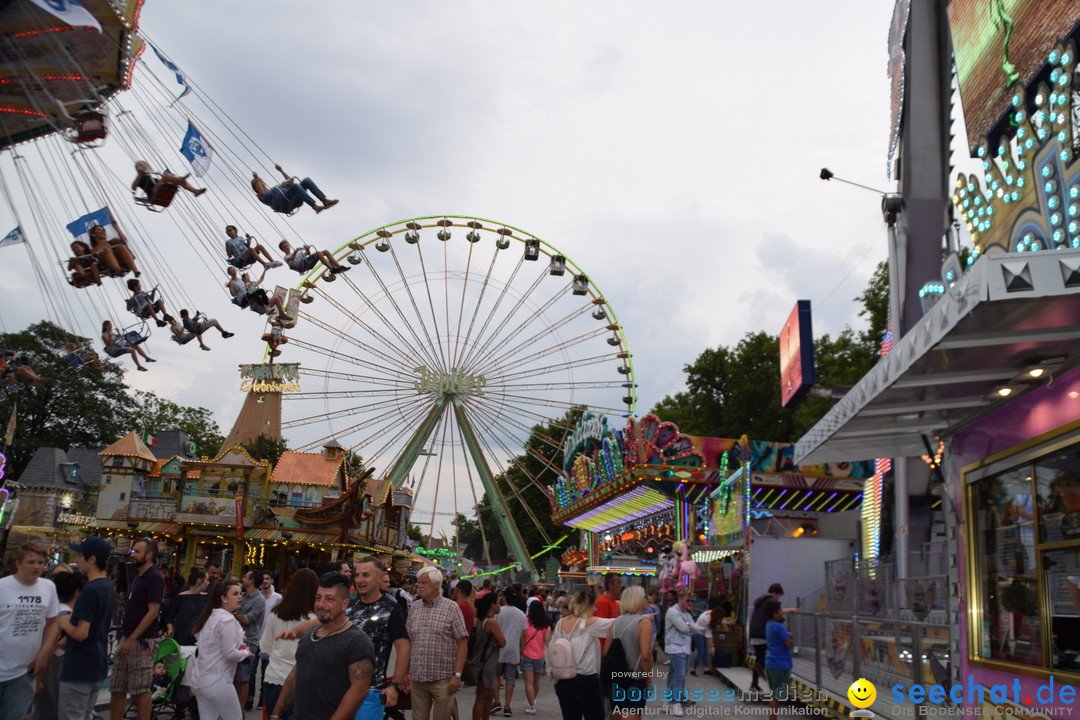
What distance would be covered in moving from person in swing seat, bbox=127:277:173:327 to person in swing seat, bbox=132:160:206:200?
2.37m

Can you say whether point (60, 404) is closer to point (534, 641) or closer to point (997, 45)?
point (534, 641)

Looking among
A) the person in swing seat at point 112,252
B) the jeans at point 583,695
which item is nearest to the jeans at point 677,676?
the jeans at point 583,695

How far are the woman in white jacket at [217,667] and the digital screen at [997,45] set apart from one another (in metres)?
8.86

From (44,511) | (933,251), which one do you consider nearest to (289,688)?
(933,251)

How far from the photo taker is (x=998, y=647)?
6160 millimetres

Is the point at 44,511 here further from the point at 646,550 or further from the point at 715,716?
the point at 715,716

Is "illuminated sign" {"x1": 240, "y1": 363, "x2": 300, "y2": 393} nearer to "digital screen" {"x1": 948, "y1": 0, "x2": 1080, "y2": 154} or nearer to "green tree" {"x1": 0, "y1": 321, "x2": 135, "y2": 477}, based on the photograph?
"green tree" {"x1": 0, "y1": 321, "x2": 135, "y2": 477}

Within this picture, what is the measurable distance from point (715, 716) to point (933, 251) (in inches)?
367

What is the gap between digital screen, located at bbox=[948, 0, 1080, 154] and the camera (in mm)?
9023

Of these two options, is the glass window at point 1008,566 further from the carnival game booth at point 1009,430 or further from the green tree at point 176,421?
the green tree at point 176,421

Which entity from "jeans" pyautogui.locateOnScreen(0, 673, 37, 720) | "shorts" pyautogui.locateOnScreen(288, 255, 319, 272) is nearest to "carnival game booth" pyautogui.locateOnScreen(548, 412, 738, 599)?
"shorts" pyautogui.locateOnScreen(288, 255, 319, 272)

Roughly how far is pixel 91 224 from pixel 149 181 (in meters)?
1.46

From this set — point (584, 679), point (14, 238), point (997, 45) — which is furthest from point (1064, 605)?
point (14, 238)

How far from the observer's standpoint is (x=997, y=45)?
1015 centimetres
